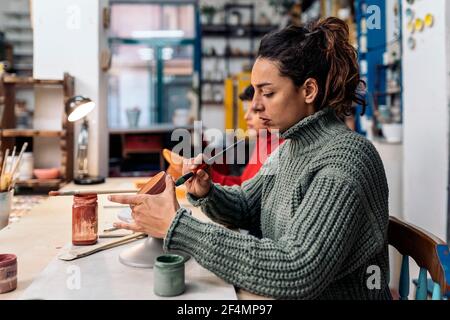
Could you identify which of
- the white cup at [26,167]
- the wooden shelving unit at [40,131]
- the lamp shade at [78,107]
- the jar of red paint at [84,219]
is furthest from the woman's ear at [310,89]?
the white cup at [26,167]

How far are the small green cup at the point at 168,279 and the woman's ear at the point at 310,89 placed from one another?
0.51m

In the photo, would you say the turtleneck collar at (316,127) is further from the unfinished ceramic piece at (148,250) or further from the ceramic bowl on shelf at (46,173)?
the ceramic bowl on shelf at (46,173)

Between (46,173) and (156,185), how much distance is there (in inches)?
55.9

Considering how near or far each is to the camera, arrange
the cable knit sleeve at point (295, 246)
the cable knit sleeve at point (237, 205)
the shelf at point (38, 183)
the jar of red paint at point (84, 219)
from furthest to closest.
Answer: the shelf at point (38, 183)
the cable knit sleeve at point (237, 205)
the jar of red paint at point (84, 219)
the cable knit sleeve at point (295, 246)

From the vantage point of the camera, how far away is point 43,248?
3.84 ft

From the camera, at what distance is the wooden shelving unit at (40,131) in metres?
2.22

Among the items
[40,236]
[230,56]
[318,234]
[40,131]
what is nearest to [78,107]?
[40,131]

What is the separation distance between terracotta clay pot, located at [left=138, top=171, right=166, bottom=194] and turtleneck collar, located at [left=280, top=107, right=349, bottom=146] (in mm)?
323

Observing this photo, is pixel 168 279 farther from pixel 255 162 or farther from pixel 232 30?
pixel 232 30

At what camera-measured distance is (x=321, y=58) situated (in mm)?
1088

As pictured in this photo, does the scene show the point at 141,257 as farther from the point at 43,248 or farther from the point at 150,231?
the point at 43,248

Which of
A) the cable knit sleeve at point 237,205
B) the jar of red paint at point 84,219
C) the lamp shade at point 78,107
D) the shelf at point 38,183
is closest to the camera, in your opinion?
the jar of red paint at point 84,219

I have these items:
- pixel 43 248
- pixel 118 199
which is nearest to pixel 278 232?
pixel 118 199
